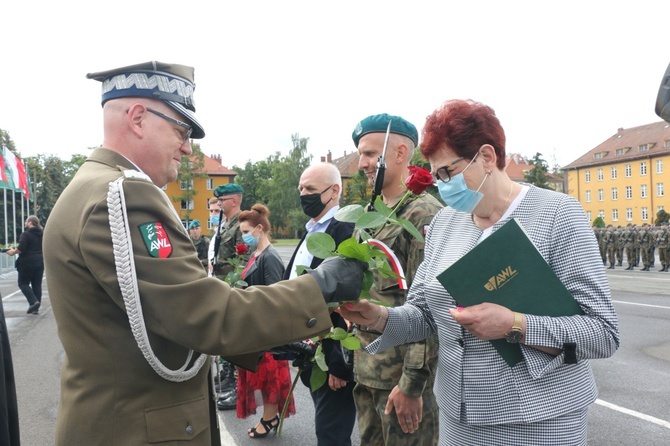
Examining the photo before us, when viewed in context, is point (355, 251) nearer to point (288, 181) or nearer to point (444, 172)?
point (444, 172)

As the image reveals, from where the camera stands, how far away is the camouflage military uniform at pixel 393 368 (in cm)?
272

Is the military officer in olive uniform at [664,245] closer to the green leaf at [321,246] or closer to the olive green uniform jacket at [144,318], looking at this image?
the green leaf at [321,246]

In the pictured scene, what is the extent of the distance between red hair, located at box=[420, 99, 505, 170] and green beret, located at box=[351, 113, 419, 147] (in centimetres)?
97

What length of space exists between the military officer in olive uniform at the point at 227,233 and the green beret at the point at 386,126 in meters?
3.62

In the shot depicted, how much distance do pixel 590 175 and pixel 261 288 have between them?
76123 millimetres

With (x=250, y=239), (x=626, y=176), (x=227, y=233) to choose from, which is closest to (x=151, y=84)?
(x=250, y=239)

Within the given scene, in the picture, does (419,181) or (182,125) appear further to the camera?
(419,181)

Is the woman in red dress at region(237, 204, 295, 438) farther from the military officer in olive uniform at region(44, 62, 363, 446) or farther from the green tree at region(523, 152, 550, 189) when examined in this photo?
the green tree at region(523, 152, 550, 189)

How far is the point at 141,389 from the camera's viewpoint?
1.72 m

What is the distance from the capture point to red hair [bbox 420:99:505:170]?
85.3 inches

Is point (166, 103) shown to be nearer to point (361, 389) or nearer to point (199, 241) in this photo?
point (361, 389)

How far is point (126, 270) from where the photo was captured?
1599 mm

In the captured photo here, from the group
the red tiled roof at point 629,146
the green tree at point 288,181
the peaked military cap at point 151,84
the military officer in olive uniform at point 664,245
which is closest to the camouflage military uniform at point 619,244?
the military officer in olive uniform at point 664,245

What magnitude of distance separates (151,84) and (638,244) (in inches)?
1076
